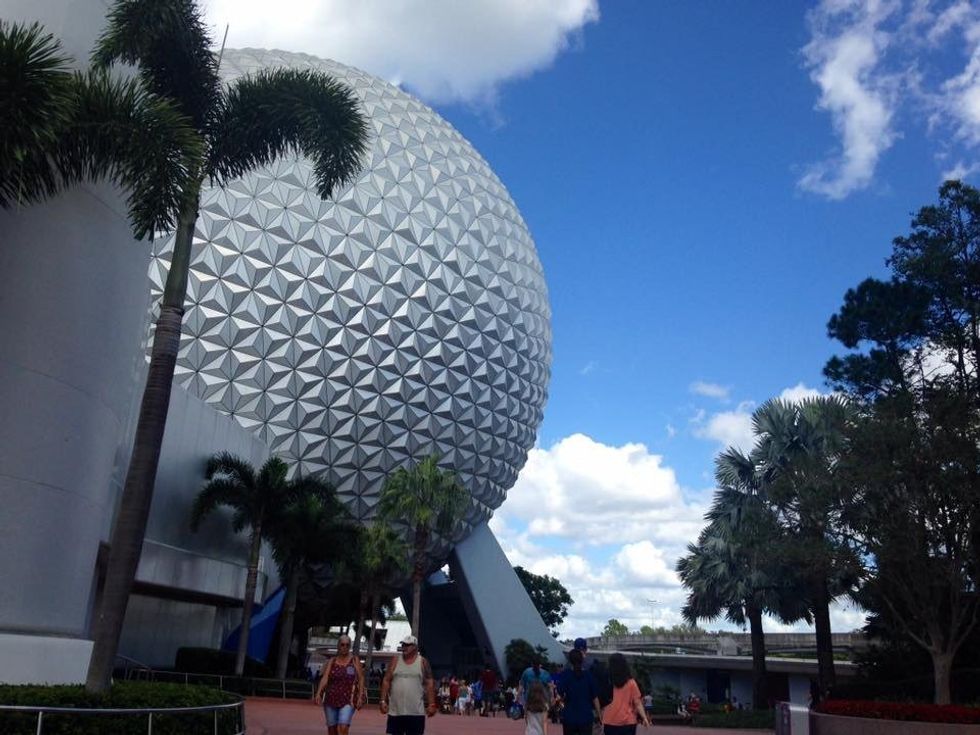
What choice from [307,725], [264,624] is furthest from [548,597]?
[307,725]

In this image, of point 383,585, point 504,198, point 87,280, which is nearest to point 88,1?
point 87,280

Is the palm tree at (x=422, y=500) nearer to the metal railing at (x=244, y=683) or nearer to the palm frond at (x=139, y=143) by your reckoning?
the metal railing at (x=244, y=683)

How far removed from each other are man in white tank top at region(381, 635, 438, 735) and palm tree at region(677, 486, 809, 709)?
1762 cm

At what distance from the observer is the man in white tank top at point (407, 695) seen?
7.88 m

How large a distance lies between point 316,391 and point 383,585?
756 cm

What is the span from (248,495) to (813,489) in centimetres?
1466

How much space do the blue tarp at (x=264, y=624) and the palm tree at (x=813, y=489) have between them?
58.6ft

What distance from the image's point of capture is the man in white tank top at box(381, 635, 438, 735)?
7.88 metres

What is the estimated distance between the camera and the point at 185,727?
323 inches

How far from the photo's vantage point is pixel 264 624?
32906 mm

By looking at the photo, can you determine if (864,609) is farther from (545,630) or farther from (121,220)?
(121,220)

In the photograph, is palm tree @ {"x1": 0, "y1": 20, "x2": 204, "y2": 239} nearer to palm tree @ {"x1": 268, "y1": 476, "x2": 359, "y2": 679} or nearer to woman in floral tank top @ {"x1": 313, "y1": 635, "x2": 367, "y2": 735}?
woman in floral tank top @ {"x1": 313, "y1": 635, "x2": 367, "y2": 735}

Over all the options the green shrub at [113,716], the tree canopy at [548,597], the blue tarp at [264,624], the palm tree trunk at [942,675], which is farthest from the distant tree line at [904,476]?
the tree canopy at [548,597]

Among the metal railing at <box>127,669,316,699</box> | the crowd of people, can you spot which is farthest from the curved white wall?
the metal railing at <box>127,669,316,699</box>
